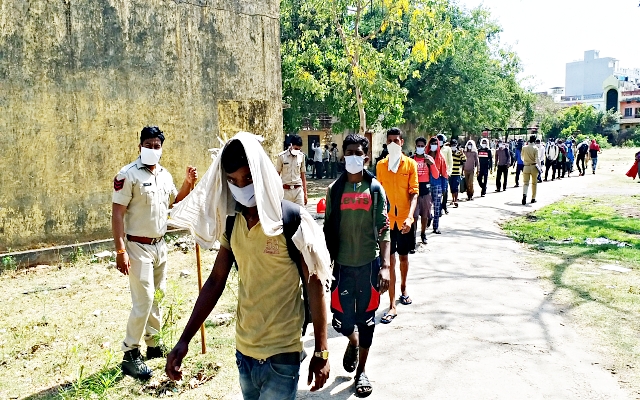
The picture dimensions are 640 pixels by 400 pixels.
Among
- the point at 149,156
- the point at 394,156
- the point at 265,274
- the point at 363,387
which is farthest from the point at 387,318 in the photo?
the point at 265,274

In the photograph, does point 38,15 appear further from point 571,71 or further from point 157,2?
point 571,71

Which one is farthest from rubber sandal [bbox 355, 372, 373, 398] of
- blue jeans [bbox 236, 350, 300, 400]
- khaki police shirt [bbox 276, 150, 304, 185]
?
khaki police shirt [bbox 276, 150, 304, 185]

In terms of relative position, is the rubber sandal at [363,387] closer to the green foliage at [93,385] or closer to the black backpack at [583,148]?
the green foliage at [93,385]

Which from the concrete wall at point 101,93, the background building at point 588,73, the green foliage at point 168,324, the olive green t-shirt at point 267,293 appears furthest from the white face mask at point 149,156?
the background building at point 588,73

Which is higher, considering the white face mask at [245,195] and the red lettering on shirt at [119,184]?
the white face mask at [245,195]

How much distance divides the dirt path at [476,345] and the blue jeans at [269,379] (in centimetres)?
153

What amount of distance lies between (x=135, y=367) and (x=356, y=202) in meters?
2.33

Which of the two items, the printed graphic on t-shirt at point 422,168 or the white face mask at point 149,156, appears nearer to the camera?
the white face mask at point 149,156

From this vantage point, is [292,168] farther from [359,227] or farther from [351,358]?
[351,358]

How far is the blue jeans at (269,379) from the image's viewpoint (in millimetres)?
2385

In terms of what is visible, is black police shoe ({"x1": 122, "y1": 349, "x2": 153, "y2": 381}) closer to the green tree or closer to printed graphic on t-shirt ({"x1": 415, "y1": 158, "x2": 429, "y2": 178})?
printed graphic on t-shirt ({"x1": 415, "y1": 158, "x2": 429, "y2": 178})

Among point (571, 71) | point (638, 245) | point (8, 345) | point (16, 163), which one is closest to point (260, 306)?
point (8, 345)

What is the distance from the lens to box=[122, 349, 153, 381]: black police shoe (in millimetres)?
4191

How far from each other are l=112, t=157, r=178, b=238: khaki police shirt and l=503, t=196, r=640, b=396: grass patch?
412 cm
